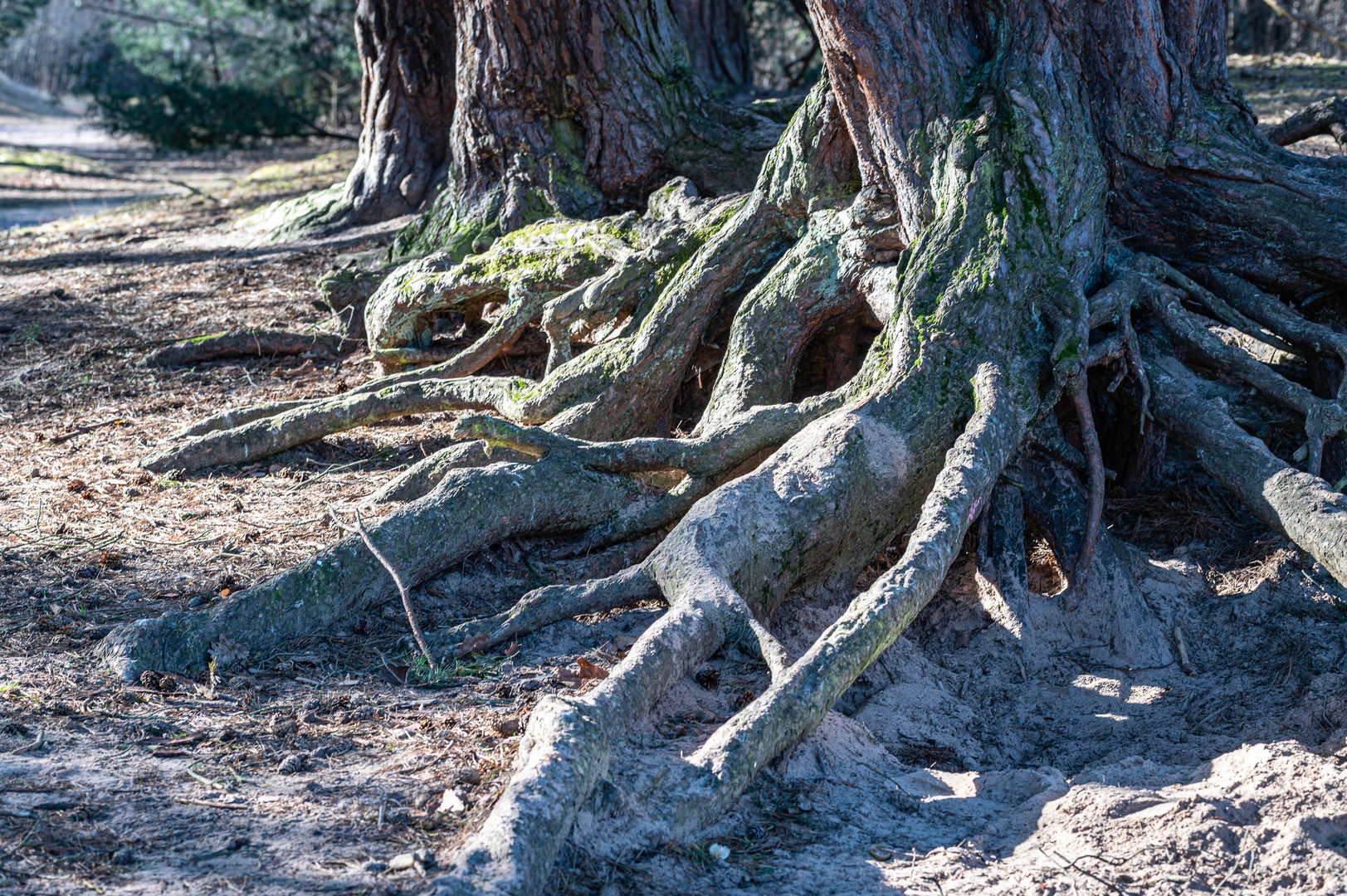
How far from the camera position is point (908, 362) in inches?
163

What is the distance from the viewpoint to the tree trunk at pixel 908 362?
3676 mm

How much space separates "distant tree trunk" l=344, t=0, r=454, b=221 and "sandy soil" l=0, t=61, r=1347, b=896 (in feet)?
12.5

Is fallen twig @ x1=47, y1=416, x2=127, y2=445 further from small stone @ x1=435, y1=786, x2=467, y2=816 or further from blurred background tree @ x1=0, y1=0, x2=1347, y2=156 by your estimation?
blurred background tree @ x1=0, y1=0, x2=1347, y2=156

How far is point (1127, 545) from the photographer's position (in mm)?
4316

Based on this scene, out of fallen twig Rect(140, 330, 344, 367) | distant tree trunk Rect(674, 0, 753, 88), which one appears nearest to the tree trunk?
fallen twig Rect(140, 330, 344, 367)

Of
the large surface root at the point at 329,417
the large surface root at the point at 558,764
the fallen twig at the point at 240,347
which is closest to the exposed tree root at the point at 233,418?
the large surface root at the point at 329,417

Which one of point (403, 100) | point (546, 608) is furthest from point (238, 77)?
point (546, 608)

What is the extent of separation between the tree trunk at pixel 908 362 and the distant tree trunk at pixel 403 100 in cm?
400

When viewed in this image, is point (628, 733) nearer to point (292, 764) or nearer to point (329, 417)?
point (292, 764)

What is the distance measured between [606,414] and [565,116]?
2.55 m

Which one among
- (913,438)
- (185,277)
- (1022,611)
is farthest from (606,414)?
(185,277)

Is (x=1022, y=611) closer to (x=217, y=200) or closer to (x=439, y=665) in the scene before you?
(x=439, y=665)

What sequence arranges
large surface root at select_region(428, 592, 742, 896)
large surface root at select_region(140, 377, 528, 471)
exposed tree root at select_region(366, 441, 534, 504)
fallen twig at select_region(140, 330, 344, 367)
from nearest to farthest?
large surface root at select_region(428, 592, 742, 896) → exposed tree root at select_region(366, 441, 534, 504) → large surface root at select_region(140, 377, 528, 471) → fallen twig at select_region(140, 330, 344, 367)

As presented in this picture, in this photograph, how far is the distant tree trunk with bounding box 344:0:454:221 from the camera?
838 centimetres
